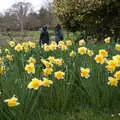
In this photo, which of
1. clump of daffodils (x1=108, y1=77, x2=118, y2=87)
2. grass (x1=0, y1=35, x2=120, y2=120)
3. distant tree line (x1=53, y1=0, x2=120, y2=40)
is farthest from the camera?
distant tree line (x1=53, y1=0, x2=120, y2=40)

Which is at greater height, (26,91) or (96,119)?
(26,91)

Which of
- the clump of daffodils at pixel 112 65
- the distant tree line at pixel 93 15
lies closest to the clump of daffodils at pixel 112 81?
the clump of daffodils at pixel 112 65

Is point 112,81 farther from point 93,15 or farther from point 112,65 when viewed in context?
point 93,15

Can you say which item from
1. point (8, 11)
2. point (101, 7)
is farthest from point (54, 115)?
point (8, 11)

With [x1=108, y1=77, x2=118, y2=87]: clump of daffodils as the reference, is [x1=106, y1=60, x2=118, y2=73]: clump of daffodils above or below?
above

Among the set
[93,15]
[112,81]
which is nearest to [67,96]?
[112,81]

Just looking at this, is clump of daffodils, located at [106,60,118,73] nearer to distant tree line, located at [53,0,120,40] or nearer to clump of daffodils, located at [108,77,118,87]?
clump of daffodils, located at [108,77,118,87]

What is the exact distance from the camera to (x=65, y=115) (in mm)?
4375

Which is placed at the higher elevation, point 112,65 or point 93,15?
point 112,65

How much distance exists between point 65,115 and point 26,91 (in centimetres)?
63

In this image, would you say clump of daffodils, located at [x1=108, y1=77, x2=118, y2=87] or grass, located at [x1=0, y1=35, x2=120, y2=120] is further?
clump of daffodils, located at [x1=108, y1=77, x2=118, y2=87]

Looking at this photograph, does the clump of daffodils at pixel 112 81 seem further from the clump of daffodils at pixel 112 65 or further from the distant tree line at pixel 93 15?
the distant tree line at pixel 93 15

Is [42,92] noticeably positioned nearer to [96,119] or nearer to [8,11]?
[96,119]

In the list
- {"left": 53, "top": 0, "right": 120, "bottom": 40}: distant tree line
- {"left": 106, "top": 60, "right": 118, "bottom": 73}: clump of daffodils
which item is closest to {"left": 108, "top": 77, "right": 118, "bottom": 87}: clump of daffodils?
{"left": 106, "top": 60, "right": 118, "bottom": 73}: clump of daffodils
